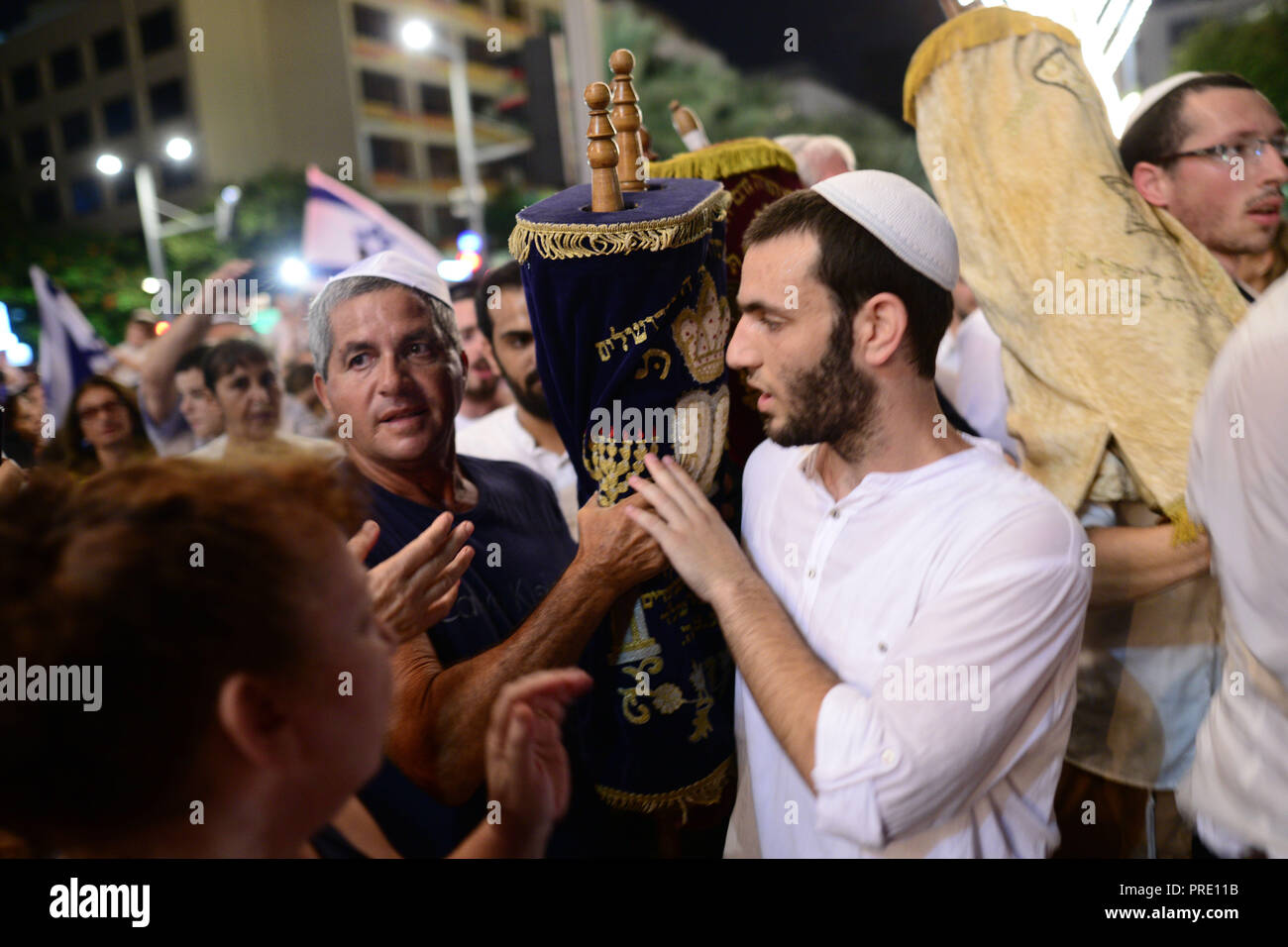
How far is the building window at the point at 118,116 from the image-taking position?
4352mm

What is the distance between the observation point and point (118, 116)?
15.1 feet

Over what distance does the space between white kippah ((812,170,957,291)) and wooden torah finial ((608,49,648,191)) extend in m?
0.35

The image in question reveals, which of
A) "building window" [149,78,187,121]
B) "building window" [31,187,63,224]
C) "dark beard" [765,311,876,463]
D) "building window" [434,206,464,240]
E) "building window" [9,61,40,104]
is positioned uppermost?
"building window" [434,206,464,240]

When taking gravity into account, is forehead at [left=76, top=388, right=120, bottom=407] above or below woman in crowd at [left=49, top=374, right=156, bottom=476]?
above

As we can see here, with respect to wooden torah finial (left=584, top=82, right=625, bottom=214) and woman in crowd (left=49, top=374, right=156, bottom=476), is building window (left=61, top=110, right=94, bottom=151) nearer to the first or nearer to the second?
woman in crowd (left=49, top=374, right=156, bottom=476)

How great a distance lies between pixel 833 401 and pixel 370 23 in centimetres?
1023

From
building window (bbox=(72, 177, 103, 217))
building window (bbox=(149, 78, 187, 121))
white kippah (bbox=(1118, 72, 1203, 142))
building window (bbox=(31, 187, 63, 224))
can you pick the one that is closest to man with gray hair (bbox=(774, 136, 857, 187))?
white kippah (bbox=(1118, 72, 1203, 142))

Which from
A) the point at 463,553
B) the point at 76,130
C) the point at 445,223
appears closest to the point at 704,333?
the point at 463,553

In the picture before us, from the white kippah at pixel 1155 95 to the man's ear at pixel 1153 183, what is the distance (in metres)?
0.11

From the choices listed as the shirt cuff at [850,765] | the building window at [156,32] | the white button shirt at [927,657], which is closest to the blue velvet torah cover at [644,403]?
the white button shirt at [927,657]

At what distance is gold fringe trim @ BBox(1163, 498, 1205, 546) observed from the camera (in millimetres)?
1663

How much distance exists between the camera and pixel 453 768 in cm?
159

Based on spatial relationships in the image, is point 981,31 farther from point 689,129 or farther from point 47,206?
point 47,206
